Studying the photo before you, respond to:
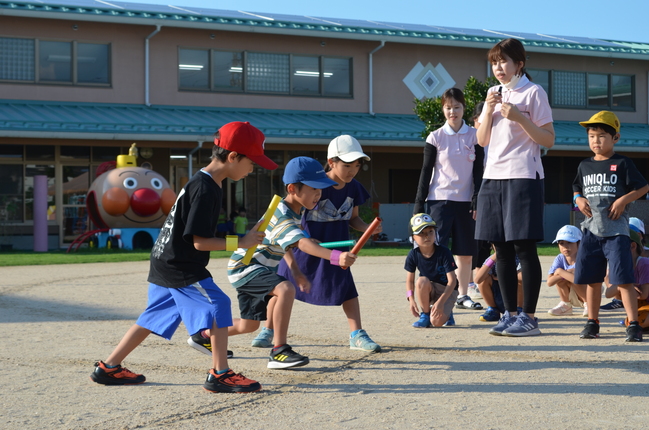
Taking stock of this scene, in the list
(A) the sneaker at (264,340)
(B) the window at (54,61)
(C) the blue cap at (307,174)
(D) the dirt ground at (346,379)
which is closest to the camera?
(D) the dirt ground at (346,379)

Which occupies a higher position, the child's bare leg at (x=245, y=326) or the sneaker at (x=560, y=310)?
the child's bare leg at (x=245, y=326)

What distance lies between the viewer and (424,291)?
236 inches

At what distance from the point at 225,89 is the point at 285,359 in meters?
17.6

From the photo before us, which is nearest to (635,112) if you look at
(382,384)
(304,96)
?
(304,96)

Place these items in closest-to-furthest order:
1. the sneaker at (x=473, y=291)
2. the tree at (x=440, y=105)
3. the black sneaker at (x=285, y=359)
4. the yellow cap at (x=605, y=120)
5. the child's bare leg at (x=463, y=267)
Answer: the black sneaker at (x=285, y=359) < the yellow cap at (x=605, y=120) < the child's bare leg at (x=463, y=267) < the sneaker at (x=473, y=291) < the tree at (x=440, y=105)

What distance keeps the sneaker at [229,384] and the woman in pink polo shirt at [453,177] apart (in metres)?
2.94

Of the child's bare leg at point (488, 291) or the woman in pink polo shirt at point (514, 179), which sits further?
the child's bare leg at point (488, 291)

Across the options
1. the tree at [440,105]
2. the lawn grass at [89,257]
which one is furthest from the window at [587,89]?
the lawn grass at [89,257]

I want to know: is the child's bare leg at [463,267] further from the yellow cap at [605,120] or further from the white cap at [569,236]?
the yellow cap at [605,120]

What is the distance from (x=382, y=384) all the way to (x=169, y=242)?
1.33m

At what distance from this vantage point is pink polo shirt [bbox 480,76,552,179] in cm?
552

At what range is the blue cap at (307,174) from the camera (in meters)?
4.52

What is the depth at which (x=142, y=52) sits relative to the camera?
20453 mm

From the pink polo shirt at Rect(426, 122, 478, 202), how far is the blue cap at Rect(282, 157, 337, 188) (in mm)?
2139
